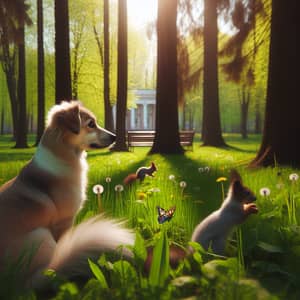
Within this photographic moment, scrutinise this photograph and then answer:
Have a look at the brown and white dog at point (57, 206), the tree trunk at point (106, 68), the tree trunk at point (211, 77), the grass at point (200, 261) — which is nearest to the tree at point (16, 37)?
the tree trunk at point (106, 68)

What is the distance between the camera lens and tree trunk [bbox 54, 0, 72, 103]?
4.80m

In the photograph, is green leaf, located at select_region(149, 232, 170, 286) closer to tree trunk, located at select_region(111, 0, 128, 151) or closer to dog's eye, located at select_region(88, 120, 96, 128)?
dog's eye, located at select_region(88, 120, 96, 128)

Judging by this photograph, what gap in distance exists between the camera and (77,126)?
263 cm

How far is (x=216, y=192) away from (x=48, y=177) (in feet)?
6.82

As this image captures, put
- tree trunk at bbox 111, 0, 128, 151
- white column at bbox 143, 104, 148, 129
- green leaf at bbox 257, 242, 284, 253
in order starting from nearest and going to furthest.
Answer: green leaf at bbox 257, 242, 284, 253, tree trunk at bbox 111, 0, 128, 151, white column at bbox 143, 104, 148, 129

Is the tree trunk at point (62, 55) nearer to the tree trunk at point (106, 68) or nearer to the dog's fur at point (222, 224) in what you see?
the dog's fur at point (222, 224)

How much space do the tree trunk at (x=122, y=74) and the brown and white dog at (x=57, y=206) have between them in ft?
28.4

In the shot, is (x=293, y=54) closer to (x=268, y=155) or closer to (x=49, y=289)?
(x=268, y=155)

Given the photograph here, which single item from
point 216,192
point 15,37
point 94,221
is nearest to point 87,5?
point 15,37

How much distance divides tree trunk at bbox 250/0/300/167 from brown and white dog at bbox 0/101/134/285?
379 cm

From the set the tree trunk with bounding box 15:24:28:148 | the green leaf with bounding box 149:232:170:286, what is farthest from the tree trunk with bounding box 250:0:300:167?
the tree trunk with bounding box 15:24:28:148

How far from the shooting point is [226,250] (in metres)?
2.33

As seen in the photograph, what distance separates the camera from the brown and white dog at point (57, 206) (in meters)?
2.01

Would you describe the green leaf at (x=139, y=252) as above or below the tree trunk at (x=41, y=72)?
below
